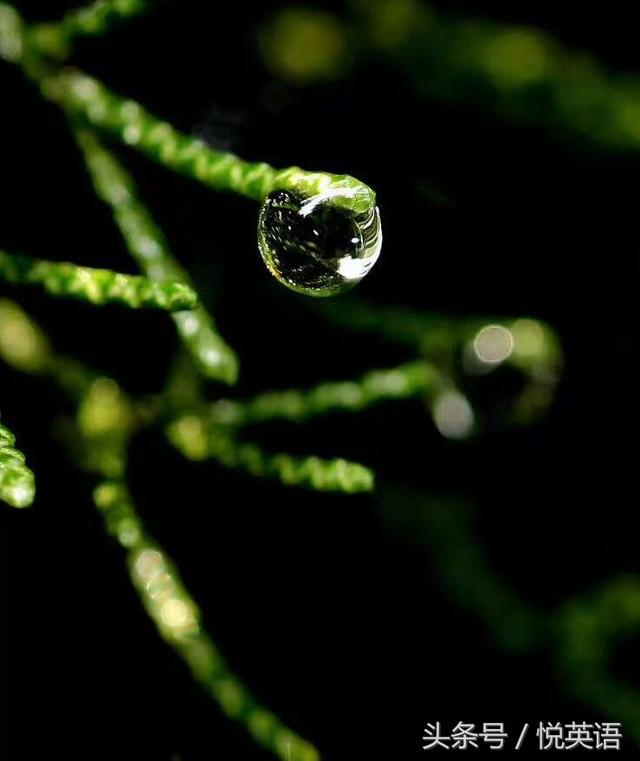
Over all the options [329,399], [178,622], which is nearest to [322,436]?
[329,399]

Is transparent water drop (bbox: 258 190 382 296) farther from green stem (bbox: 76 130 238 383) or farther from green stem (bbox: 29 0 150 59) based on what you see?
green stem (bbox: 29 0 150 59)

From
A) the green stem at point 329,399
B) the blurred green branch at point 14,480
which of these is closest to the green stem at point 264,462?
the green stem at point 329,399

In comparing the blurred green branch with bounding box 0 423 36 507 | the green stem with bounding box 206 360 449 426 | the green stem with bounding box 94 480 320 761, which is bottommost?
the blurred green branch with bounding box 0 423 36 507

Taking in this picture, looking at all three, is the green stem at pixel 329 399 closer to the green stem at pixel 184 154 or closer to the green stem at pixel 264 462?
the green stem at pixel 264 462

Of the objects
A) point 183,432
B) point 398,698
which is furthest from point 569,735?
point 183,432

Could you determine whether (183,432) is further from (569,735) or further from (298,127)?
(569,735)

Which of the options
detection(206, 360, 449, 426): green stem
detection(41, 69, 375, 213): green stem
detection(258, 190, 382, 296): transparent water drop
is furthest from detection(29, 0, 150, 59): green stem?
detection(206, 360, 449, 426): green stem

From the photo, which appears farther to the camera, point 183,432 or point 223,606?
point 223,606
